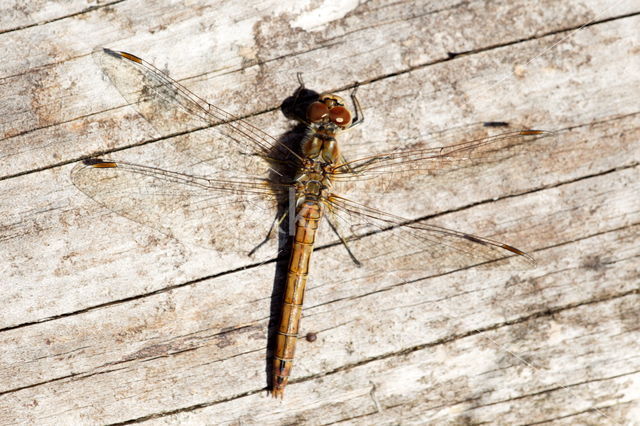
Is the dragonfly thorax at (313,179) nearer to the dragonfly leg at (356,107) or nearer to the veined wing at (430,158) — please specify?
the veined wing at (430,158)

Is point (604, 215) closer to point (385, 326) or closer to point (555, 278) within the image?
point (555, 278)

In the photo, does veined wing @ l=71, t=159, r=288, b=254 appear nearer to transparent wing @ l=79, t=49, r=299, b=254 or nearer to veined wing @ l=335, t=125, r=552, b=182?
transparent wing @ l=79, t=49, r=299, b=254

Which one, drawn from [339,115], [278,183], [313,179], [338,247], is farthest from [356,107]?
[338,247]

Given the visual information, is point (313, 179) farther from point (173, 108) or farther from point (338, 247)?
point (173, 108)

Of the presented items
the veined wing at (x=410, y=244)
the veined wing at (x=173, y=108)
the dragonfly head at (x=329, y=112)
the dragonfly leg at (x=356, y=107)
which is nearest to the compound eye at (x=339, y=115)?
the dragonfly head at (x=329, y=112)

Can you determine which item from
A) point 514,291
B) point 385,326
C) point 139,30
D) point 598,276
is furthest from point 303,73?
point 598,276
